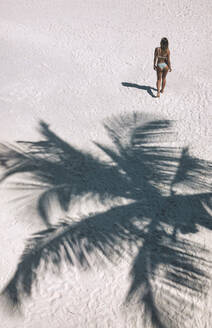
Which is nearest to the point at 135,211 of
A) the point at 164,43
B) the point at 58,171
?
the point at 58,171

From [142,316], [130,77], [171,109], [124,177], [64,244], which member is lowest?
[142,316]

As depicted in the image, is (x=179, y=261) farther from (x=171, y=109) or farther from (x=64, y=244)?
(x=171, y=109)

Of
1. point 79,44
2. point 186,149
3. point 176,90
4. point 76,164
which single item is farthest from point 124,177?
point 79,44

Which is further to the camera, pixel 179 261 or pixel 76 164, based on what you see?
pixel 76 164

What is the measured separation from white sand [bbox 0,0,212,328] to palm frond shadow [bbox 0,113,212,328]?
9.4 inches

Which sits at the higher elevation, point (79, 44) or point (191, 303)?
point (79, 44)

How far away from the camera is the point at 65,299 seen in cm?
601

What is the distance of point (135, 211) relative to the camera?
7.19 meters

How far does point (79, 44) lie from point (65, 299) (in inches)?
355

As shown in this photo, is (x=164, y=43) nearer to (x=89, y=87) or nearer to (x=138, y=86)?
(x=138, y=86)

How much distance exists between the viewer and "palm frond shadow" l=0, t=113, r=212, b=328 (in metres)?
6.19

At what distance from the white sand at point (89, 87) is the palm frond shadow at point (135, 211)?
0.24 m

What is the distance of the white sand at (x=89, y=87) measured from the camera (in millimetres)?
5980

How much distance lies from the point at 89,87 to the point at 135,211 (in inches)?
187
